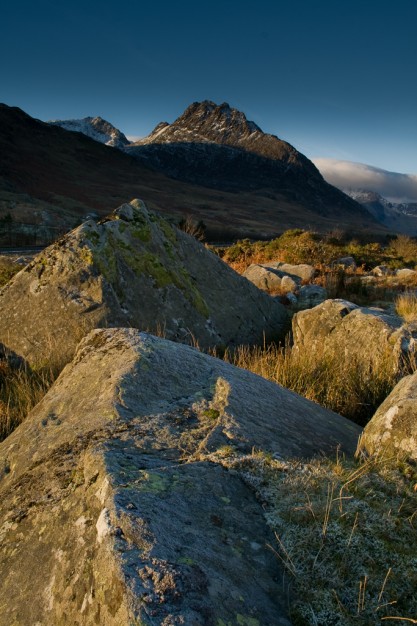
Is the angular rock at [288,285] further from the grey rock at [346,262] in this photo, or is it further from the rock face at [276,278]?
the grey rock at [346,262]

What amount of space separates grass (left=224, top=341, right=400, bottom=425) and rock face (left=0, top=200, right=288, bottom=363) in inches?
61.2

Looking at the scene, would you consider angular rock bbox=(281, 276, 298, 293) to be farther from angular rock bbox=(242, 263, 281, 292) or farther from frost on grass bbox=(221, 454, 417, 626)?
frost on grass bbox=(221, 454, 417, 626)

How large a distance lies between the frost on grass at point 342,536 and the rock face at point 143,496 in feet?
0.34

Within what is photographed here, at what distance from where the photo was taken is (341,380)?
5152mm

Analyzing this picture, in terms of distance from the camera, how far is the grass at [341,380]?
488 centimetres

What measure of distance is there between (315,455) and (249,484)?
0.78 meters

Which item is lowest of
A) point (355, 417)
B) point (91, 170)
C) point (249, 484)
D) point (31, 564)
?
point (355, 417)

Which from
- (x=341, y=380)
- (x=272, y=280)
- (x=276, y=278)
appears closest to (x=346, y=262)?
(x=276, y=278)

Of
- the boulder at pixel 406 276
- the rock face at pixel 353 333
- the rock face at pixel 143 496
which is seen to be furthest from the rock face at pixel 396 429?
the boulder at pixel 406 276

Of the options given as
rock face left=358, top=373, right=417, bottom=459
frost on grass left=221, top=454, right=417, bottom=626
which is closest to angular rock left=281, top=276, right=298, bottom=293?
rock face left=358, top=373, right=417, bottom=459

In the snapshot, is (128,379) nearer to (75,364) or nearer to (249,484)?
(75,364)

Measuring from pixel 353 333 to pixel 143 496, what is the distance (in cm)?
469

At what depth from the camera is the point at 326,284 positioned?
13.2m

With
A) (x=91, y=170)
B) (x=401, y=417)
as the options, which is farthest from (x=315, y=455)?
(x=91, y=170)
